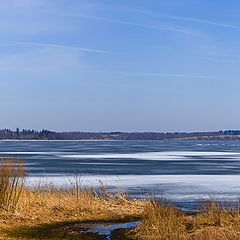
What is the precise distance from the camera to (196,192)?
19812 millimetres

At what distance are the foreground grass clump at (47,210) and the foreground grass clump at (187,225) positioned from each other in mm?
1098

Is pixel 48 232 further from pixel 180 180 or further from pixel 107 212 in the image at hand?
pixel 180 180

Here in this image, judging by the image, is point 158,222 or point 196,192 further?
point 196,192

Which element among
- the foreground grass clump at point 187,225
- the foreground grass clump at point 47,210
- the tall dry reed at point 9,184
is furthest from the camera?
the tall dry reed at point 9,184

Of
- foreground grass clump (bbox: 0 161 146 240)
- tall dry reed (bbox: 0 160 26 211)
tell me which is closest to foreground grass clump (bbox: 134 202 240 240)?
foreground grass clump (bbox: 0 161 146 240)

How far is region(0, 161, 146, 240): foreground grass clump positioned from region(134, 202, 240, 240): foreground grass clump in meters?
1.10

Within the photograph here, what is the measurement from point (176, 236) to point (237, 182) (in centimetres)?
1483

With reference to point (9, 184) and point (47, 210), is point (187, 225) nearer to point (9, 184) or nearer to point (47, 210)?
point (47, 210)

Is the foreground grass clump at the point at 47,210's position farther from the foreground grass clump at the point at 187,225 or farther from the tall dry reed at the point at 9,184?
the foreground grass clump at the point at 187,225

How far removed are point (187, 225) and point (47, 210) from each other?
3.96 meters

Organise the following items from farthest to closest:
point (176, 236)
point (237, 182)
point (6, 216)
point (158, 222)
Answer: point (237, 182), point (6, 216), point (158, 222), point (176, 236)

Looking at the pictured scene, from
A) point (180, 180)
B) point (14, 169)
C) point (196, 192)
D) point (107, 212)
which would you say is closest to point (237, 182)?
point (180, 180)

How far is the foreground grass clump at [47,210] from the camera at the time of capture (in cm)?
1102

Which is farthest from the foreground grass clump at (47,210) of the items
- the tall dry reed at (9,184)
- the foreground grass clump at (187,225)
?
the foreground grass clump at (187,225)
